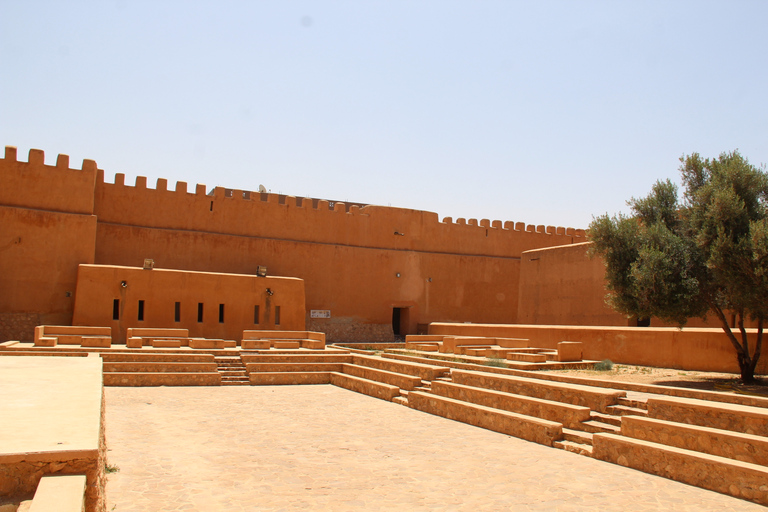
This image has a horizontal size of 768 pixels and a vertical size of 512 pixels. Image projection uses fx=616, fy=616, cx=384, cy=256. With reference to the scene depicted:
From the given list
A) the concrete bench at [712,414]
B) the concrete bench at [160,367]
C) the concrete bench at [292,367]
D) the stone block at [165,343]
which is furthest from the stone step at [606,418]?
the stone block at [165,343]

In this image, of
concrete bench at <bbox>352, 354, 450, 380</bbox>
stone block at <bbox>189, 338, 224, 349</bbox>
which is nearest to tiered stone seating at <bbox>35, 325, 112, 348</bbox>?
stone block at <bbox>189, 338, 224, 349</bbox>

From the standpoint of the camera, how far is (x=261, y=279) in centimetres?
2061

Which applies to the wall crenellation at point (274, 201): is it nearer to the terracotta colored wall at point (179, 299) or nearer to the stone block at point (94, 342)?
the terracotta colored wall at point (179, 299)

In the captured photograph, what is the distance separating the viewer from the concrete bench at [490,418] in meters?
8.42

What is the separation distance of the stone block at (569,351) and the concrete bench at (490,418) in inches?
121

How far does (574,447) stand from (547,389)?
165cm

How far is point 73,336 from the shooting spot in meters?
15.1

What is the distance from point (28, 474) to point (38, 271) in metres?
18.0

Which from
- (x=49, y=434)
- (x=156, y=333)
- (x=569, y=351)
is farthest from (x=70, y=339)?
(x=49, y=434)

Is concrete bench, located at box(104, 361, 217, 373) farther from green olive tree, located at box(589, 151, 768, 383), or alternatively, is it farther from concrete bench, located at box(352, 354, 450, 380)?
green olive tree, located at box(589, 151, 768, 383)

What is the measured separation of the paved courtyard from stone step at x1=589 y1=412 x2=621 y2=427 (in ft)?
2.69

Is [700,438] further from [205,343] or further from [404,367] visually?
[205,343]

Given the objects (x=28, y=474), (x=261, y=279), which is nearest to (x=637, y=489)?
(x=28, y=474)

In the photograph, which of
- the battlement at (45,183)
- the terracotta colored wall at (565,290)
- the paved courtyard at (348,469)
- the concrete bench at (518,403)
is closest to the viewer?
the paved courtyard at (348,469)
